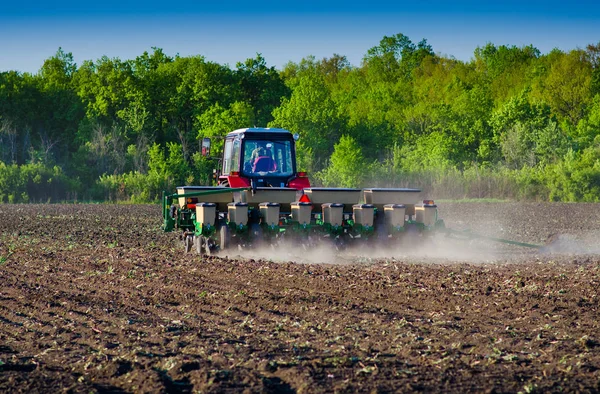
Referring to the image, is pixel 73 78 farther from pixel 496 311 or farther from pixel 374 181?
pixel 496 311

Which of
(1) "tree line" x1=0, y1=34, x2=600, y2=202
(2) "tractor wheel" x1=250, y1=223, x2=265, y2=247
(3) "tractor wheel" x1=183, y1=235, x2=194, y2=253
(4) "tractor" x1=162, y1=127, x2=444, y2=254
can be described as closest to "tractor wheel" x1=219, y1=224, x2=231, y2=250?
(4) "tractor" x1=162, y1=127, x2=444, y2=254

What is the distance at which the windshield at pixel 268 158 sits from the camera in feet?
63.3

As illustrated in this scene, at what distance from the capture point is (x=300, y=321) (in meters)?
9.87

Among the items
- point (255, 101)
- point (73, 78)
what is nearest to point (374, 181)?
point (255, 101)

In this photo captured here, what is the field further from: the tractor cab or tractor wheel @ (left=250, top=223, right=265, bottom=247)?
the tractor cab

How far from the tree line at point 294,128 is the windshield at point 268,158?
3064 cm

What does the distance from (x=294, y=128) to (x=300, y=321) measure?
49.4 metres

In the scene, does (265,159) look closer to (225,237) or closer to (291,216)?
(291,216)

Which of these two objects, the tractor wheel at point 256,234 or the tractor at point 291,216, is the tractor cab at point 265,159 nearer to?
the tractor at point 291,216

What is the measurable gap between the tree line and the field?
3351cm

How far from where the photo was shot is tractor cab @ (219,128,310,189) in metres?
19.2

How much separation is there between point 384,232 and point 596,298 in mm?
6402

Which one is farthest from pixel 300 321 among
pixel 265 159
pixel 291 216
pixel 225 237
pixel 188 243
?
pixel 265 159

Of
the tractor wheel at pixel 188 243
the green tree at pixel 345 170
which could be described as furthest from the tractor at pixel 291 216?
the green tree at pixel 345 170
